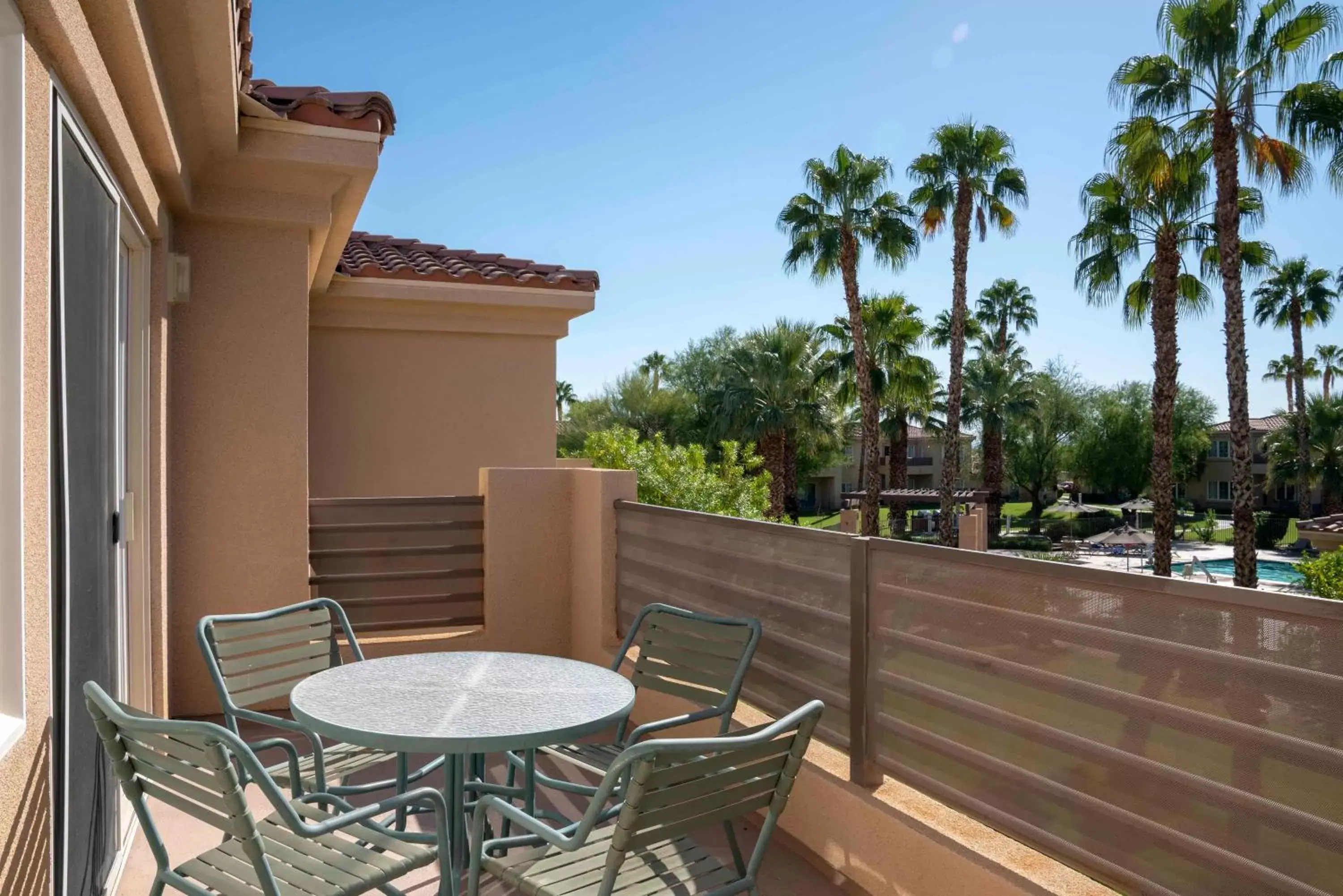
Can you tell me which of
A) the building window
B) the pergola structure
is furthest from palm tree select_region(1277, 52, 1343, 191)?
the building window

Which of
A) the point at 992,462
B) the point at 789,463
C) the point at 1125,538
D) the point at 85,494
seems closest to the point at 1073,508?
the point at 992,462

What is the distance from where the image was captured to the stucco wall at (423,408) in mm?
9133

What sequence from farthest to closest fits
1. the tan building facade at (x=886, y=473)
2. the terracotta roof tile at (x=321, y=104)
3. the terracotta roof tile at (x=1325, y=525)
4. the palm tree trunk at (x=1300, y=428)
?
the tan building facade at (x=886, y=473) < the palm tree trunk at (x=1300, y=428) < the terracotta roof tile at (x=1325, y=525) < the terracotta roof tile at (x=321, y=104)

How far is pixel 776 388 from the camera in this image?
30.0m

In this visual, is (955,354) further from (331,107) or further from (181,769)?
(181,769)

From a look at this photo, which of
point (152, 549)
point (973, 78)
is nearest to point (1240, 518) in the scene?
point (152, 549)

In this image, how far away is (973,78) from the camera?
41.9 m

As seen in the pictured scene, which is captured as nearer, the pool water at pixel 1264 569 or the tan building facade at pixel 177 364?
the tan building facade at pixel 177 364

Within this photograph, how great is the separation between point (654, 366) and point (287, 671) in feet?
134

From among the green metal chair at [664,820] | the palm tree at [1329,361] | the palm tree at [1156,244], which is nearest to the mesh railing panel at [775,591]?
the green metal chair at [664,820]

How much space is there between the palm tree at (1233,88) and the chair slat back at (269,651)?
19.0 m

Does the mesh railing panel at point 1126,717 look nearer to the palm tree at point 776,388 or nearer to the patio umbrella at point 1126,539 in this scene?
the palm tree at point 776,388

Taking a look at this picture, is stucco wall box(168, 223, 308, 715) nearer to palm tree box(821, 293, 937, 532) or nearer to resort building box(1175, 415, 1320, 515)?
palm tree box(821, 293, 937, 532)

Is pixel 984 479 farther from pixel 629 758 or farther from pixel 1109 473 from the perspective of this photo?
pixel 629 758
